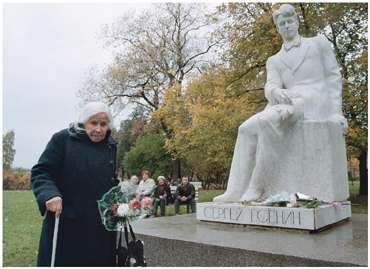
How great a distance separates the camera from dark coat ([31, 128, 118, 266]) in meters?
2.76

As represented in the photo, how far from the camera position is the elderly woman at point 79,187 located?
2.77m

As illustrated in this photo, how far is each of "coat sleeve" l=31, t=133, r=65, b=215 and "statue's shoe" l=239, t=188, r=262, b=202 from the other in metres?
2.88

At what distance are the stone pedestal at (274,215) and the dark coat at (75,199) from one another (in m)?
2.25

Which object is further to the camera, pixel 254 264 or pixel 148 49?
pixel 148 49

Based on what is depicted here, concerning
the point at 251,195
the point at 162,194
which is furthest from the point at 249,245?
the point at 162,194

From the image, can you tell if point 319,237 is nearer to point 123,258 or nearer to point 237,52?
point 123,258

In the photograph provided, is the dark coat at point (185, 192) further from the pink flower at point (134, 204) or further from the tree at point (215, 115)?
the pink flower at point (134, 204)

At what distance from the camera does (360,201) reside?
14.0 metres

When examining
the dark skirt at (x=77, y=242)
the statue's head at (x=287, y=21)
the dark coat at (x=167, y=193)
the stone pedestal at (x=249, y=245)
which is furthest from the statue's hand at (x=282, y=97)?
the dark coat at (x=167, y=193)

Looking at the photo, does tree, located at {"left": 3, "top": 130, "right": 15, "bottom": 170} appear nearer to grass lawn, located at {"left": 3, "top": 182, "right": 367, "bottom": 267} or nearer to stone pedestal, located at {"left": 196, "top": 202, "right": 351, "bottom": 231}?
grass lawn, located at {"left": 3, "top": 182, "right": 367, "bottom": 267}

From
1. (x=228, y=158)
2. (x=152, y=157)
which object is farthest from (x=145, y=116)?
(x=228, y=158)

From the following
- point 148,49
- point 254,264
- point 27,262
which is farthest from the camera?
point 148,49

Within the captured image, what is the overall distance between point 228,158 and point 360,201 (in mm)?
4629

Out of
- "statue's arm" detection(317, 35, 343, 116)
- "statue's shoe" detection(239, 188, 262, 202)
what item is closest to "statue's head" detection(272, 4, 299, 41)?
"statue's arm" detection(317, 35, 343, 116)
